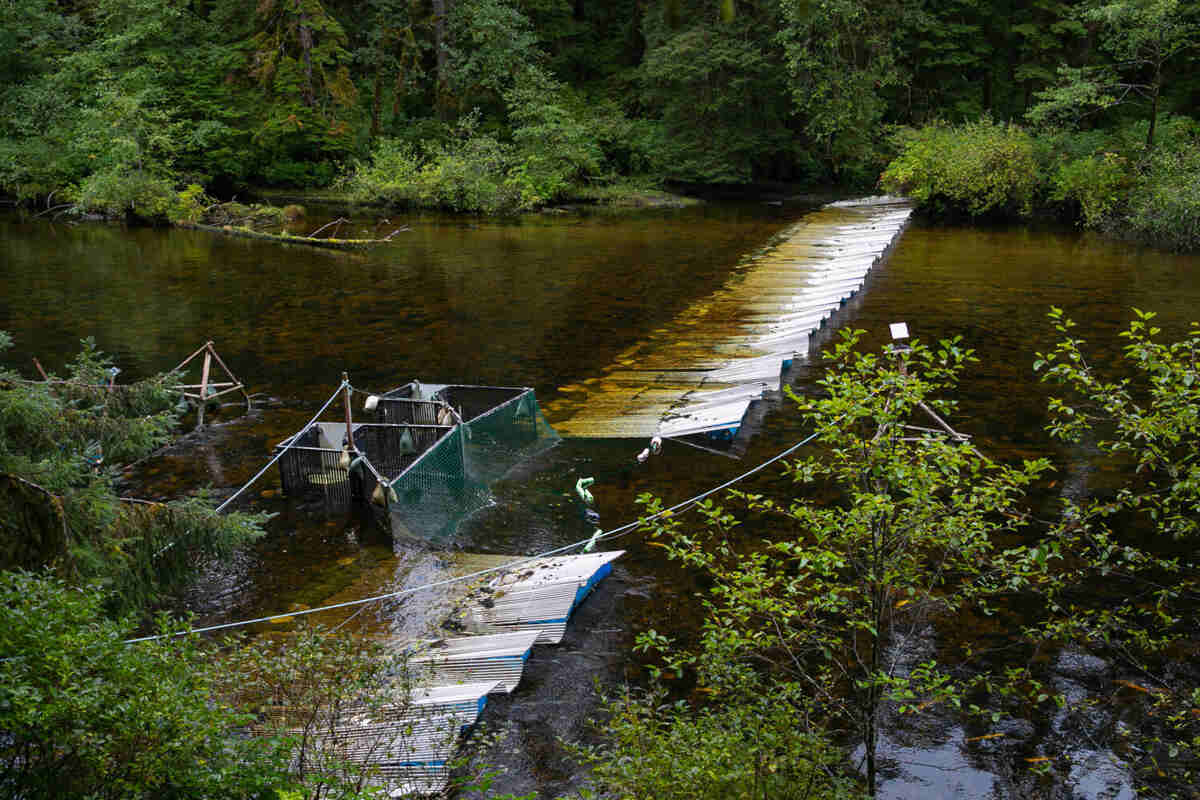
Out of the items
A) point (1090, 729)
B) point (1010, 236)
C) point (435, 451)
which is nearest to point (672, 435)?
point (435, 451)

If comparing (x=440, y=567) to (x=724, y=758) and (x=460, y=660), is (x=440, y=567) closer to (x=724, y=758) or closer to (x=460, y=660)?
(x=460, y=660)

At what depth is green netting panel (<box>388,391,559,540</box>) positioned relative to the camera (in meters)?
11.7

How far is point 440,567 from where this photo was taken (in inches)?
430

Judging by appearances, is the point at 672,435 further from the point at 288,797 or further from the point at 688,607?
the point at 288,797

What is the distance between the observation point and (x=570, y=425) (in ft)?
50.4

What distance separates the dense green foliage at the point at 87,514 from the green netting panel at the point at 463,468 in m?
3.06

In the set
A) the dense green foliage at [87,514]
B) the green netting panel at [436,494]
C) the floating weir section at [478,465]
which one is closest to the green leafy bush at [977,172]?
the floating weir section at [478,465]

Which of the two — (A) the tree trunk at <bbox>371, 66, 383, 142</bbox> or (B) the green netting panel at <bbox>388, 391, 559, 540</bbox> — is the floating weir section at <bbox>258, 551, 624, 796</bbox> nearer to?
(B) the green netting panel at <bbox>388, 391, 559, 540</bbox>

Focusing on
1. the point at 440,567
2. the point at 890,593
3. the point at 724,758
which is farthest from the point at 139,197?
the point at 724,758

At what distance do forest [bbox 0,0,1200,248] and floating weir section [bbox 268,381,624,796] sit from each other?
1146 inches

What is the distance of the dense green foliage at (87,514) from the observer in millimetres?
6867

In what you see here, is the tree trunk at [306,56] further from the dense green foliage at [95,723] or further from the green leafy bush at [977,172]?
the dense green foliage at [95,723]

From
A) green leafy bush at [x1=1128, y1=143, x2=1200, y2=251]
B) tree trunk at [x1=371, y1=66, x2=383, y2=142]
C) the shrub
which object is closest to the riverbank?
green leafy bush at [x1=1128, y1=143, x2=1200, y2=251]

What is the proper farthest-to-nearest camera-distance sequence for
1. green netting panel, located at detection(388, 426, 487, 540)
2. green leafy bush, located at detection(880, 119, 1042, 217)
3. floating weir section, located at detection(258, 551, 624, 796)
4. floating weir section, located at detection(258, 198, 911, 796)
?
green leafy bush, located at detection(880, 119, 1042, 217) → green netting panel, located at detection(388, 426, 487, 540) → floating weir section, located at detection(258, 198, 911, 796) → floating weir section, located at detection(258, 551, 624, 796)
